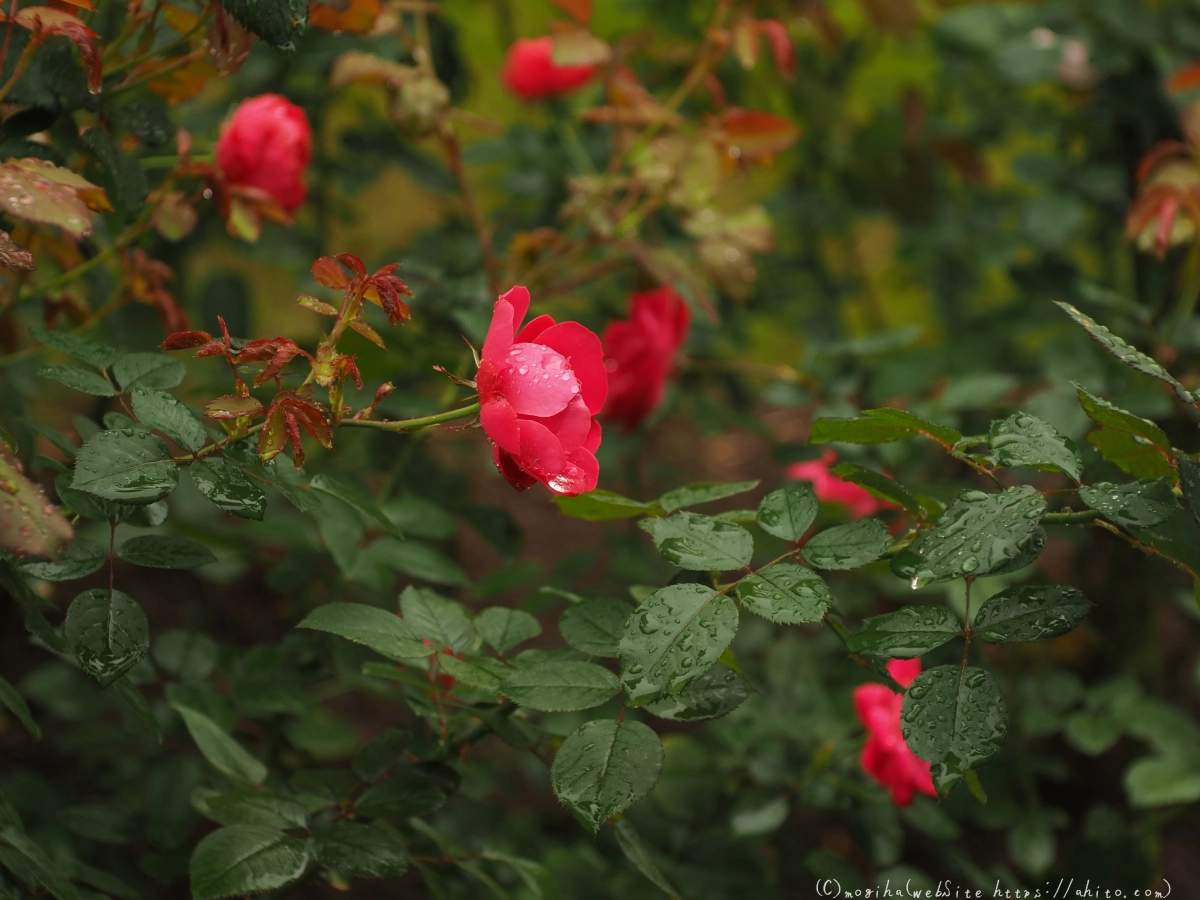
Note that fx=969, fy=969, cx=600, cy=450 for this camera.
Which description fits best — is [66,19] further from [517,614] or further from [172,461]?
[517,614]

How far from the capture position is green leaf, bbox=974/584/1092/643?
1.49 feet

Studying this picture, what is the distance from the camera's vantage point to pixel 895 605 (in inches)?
57.6

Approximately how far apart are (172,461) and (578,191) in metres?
0.57

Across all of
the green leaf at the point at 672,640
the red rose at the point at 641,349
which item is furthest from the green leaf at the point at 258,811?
the red rose at the point at 641,349

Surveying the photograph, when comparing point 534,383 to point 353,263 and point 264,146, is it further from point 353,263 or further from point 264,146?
point 264,146

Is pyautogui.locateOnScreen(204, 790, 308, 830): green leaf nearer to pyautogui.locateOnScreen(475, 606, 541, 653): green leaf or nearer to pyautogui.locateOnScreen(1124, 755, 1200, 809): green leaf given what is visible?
pyautogui.locateOnScreen(475, 606, 541, 653): green leaf

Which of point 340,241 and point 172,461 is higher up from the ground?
point 172,461

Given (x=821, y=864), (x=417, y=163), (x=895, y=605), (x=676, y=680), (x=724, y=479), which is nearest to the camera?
(x=676, y=680)

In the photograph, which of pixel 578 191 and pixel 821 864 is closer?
pixel 821 864

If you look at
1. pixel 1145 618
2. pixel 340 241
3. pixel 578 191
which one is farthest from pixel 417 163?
pixel 1145 618

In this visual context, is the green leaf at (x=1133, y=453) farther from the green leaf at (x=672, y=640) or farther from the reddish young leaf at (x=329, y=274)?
the reddish young leaf at (x=329, y=274)

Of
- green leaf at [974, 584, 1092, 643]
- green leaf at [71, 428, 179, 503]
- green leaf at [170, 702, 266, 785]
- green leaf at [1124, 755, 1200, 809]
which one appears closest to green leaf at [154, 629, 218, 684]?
green leaf at [170, 702, 266, 785]

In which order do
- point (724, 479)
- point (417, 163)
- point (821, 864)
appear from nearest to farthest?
point (821, 864)
point (417, 163)
point (724, 479)

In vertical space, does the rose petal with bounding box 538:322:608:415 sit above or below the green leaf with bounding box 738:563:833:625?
above
